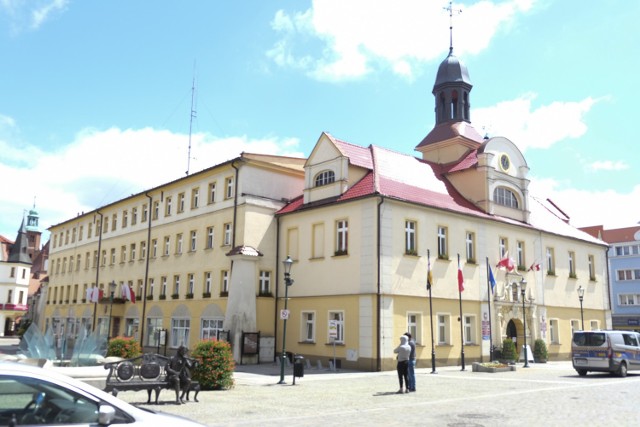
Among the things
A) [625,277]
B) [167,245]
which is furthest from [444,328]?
[625,277]

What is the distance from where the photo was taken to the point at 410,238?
93.0 feet

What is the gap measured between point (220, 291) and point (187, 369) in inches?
751

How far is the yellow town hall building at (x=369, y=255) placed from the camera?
2739 cm

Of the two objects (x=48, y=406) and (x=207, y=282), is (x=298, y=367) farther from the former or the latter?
(x=48, y=406)

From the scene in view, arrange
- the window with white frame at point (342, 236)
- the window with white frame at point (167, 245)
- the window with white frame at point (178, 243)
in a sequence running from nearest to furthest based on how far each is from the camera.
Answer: the window with white frame at point (342, 236) < the window with white frame at point (178, 243) < the window with white frame at point (167, 245)

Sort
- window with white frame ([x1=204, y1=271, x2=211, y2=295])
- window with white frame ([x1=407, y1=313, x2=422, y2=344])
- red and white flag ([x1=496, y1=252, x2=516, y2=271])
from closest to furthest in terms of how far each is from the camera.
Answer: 1. window with white frame ([x1=407, y1=313, x2=422, y2=344])
2. red and white flag ([x1=496, y1=252, x2=516, y2=271])
3. window with white frame ([x1=204, y1=271, x2=211, y2=295])

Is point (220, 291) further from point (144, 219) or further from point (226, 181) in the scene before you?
point (144, 219)

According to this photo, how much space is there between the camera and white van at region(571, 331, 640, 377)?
22516 mm

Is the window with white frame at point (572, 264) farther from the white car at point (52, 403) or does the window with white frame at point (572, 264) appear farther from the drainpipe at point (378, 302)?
the white car at point (52, 403)

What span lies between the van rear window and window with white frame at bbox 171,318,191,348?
73.4ft

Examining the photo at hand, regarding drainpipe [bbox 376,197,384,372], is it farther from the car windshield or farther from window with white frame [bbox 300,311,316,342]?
the car windshield

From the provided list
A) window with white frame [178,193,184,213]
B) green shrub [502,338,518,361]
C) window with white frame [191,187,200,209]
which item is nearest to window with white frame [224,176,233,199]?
window with white frame [191,187,200,209]

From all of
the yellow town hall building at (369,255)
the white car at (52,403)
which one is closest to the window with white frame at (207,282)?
the yellow town hall building at (369,255)

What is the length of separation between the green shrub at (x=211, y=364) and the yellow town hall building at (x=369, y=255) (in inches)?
388
